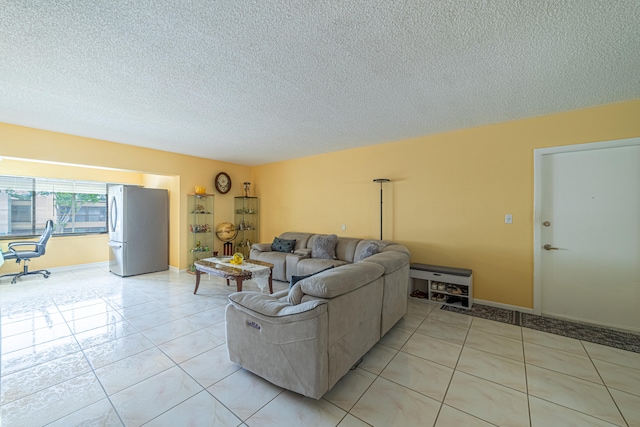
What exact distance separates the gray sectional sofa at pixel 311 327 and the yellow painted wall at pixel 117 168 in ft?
13.3

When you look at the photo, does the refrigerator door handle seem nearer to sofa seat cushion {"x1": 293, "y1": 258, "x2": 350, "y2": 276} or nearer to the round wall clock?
the round wall clock

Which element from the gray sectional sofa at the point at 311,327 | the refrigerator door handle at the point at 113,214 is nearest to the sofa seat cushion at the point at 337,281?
the gray sectional sofa at the point at 311,327

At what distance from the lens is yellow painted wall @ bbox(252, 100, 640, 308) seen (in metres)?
3.13

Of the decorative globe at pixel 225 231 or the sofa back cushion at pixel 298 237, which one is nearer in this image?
the sofa back cushion at pixel 298 237

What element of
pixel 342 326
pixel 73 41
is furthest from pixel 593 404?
pixel 73 41

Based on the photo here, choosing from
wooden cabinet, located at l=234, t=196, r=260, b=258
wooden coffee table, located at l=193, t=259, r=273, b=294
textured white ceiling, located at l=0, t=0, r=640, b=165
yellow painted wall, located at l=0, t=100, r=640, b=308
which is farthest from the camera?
wooden cabinet, located at l=234, t=196, r=260, b=258

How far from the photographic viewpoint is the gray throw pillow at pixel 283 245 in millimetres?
4996

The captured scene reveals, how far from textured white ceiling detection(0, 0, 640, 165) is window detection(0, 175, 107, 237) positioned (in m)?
2.70

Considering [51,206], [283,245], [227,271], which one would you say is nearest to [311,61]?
[227,271]

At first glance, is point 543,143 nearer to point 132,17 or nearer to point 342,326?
point 342,326

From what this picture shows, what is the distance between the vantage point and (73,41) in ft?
5.94

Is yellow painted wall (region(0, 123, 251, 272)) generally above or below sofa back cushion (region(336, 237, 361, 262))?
above

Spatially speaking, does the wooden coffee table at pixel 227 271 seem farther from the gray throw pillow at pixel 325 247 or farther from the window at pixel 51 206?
the window at pixel 51 206

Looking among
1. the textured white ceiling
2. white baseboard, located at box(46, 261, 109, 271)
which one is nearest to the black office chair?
white baseboard, located at box(46, 261, 109, 271)
